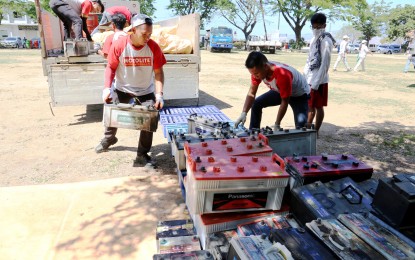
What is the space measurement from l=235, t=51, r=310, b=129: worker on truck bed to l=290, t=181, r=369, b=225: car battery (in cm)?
127

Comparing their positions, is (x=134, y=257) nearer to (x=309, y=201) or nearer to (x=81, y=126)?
(x=309, y=201)

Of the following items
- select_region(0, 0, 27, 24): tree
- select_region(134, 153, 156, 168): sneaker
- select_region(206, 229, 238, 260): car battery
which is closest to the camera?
select_region(206, 229, 238, 260): car battery

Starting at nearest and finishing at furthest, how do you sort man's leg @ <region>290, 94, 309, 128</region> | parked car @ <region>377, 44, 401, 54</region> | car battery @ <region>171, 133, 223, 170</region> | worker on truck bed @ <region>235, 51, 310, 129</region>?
car battery @ <region>171, 133, 223, 170</region>, worker on truck bed @ <region>235, 51, 310, 129</region>, man's leg @ <region>290, 94, 309, 128</region>, parked car @ <region>377, 44, 401, 54</region>

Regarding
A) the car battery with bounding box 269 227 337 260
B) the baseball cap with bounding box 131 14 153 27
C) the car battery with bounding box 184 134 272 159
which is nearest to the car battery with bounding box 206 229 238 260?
the car battery with bounding box 269 227 337 260

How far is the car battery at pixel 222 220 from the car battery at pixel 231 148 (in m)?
0.50

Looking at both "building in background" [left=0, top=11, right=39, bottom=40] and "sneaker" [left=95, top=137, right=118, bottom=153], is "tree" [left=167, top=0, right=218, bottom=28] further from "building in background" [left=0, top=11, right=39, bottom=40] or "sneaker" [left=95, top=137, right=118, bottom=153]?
"sneaker" [left=95, top=137, right=118, bottom=153]

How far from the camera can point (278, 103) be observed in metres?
4.19

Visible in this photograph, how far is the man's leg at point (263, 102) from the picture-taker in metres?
4.14

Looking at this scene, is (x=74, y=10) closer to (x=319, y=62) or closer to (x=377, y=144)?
(x=319, y=62)

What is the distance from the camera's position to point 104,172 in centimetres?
395

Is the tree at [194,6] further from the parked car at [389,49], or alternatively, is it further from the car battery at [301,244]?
the car battery at [301,244]

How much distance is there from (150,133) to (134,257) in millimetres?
1922

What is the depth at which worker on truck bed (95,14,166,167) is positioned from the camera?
3.54 metres

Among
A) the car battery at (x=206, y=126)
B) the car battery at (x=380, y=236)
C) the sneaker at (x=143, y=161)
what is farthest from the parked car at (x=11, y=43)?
the car battery at (x=380, y=236)
